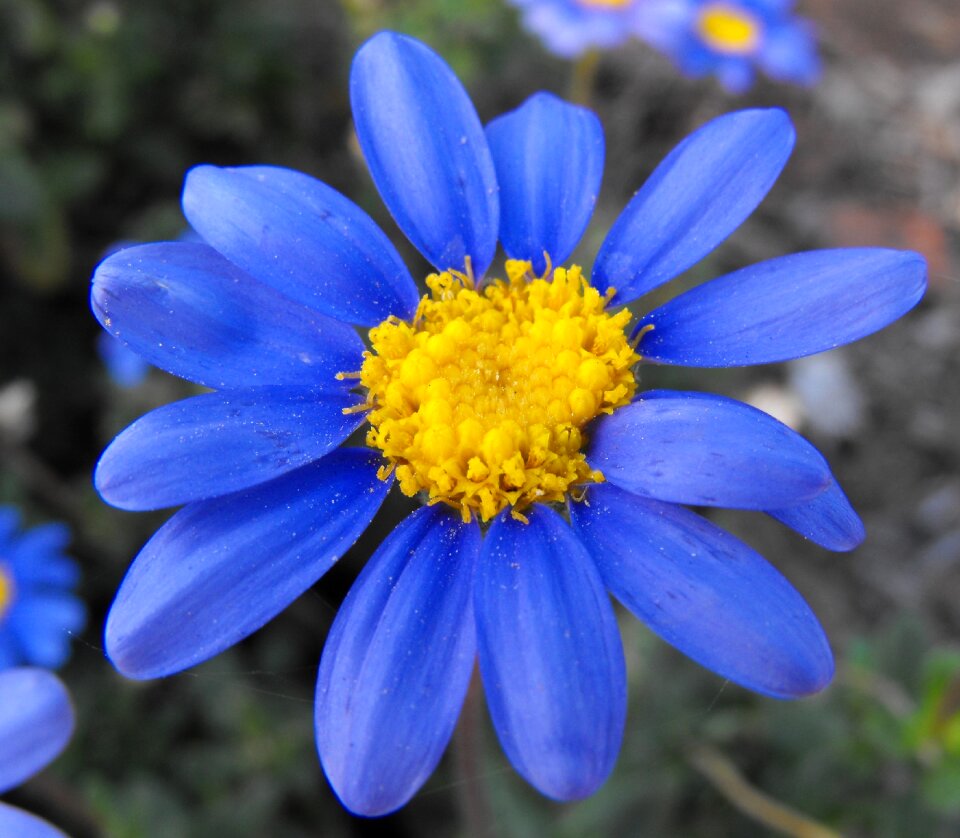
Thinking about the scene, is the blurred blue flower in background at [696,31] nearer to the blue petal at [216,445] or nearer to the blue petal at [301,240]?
the blue petal at [301,240]

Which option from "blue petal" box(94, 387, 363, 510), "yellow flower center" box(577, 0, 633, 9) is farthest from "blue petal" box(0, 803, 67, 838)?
"yellow flower center" box(577, 0, 633, 9)

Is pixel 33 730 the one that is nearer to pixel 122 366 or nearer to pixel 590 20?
pixel 122 366

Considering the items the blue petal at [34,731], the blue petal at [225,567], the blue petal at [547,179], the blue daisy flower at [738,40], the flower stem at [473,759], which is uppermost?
the blue petal at [547,179]

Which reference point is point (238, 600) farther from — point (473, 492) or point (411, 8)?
point (411, 8)

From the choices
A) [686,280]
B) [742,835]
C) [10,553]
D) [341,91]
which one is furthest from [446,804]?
[341,91]

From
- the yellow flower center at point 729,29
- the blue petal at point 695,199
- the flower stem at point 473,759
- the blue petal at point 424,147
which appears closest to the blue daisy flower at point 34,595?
the flower stem at point 473,759

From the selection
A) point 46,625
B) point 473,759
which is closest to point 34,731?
point 473,759
